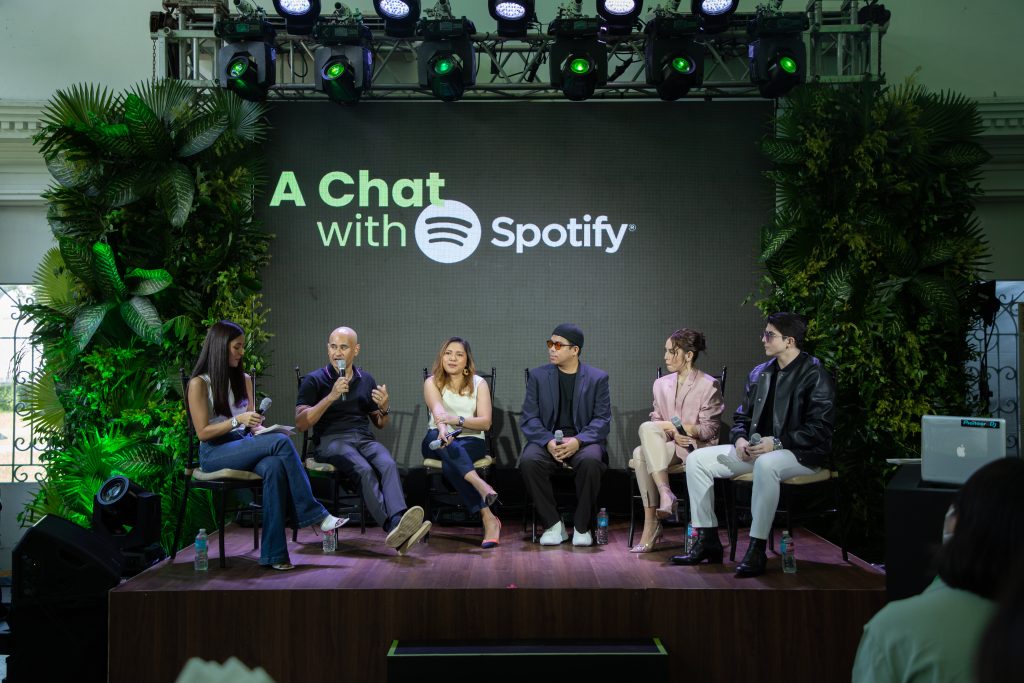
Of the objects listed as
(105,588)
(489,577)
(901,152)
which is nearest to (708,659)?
(489,577)

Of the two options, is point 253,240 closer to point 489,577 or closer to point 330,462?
point 330,462

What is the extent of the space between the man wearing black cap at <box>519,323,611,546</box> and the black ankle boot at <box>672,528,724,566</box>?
2.18 ft

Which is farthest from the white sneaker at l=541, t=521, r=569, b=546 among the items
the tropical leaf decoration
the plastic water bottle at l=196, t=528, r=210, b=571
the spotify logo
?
the tropical leaf decoration

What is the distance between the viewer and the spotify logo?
259 inches

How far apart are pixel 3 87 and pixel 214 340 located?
3882mm

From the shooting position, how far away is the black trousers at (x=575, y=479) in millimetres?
5312

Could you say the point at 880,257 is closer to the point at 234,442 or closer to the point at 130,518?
the point at 234,442

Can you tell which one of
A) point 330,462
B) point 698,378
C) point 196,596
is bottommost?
point 196,596

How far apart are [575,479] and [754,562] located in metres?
1.25

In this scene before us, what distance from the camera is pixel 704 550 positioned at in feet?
15.8

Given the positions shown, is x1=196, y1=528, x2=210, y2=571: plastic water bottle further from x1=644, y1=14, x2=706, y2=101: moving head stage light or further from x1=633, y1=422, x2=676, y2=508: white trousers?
x1=644, y1=14, x2=706, y2=101: moving head stage light

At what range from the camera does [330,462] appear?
5453mm

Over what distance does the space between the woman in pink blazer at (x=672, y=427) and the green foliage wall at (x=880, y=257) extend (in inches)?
41.6

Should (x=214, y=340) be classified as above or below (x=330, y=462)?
above
